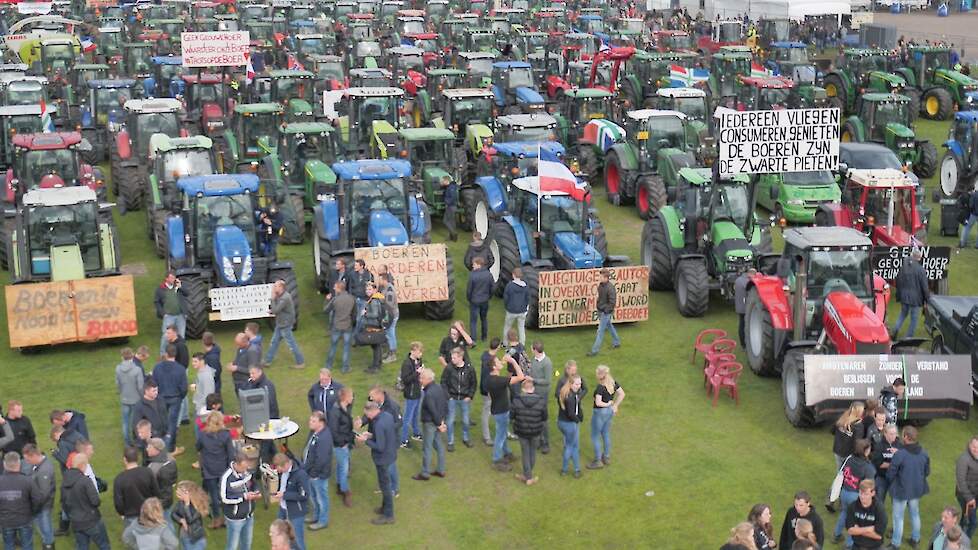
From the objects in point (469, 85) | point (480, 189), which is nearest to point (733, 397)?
point (480, 189)

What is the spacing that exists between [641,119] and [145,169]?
9.45m

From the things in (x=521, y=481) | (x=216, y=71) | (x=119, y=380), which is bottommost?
(x=521, y=481)

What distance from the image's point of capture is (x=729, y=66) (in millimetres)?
36000

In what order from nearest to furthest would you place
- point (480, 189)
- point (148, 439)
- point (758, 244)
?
point (148, 439) < point (758, 244) < point (480, 189)

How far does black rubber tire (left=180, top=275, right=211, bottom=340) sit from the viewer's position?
18422 millimetres

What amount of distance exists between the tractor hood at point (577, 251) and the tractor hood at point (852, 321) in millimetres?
4198

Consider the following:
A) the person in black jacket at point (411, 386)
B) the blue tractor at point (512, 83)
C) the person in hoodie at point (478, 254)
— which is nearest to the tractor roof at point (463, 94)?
the blue tractor at point (512, 83)

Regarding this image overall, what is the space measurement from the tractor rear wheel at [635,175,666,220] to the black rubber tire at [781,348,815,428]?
8.85 metres

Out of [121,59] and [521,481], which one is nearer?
[521,481]

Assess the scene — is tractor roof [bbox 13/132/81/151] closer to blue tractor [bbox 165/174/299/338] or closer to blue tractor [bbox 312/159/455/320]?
blue tractor [bbox 165/174/299/338]

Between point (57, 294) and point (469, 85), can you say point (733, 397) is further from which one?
point (469, 85)

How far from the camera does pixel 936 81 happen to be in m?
36.1

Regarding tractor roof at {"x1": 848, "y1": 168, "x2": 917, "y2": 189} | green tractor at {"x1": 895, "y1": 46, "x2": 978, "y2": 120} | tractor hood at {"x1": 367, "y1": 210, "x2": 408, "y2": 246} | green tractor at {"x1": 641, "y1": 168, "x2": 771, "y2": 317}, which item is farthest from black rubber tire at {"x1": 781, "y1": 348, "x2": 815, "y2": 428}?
green tractor at {"x1": 895, "y1": 46, "x2": 978, "y2": 120}

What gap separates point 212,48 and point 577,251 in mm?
13050
